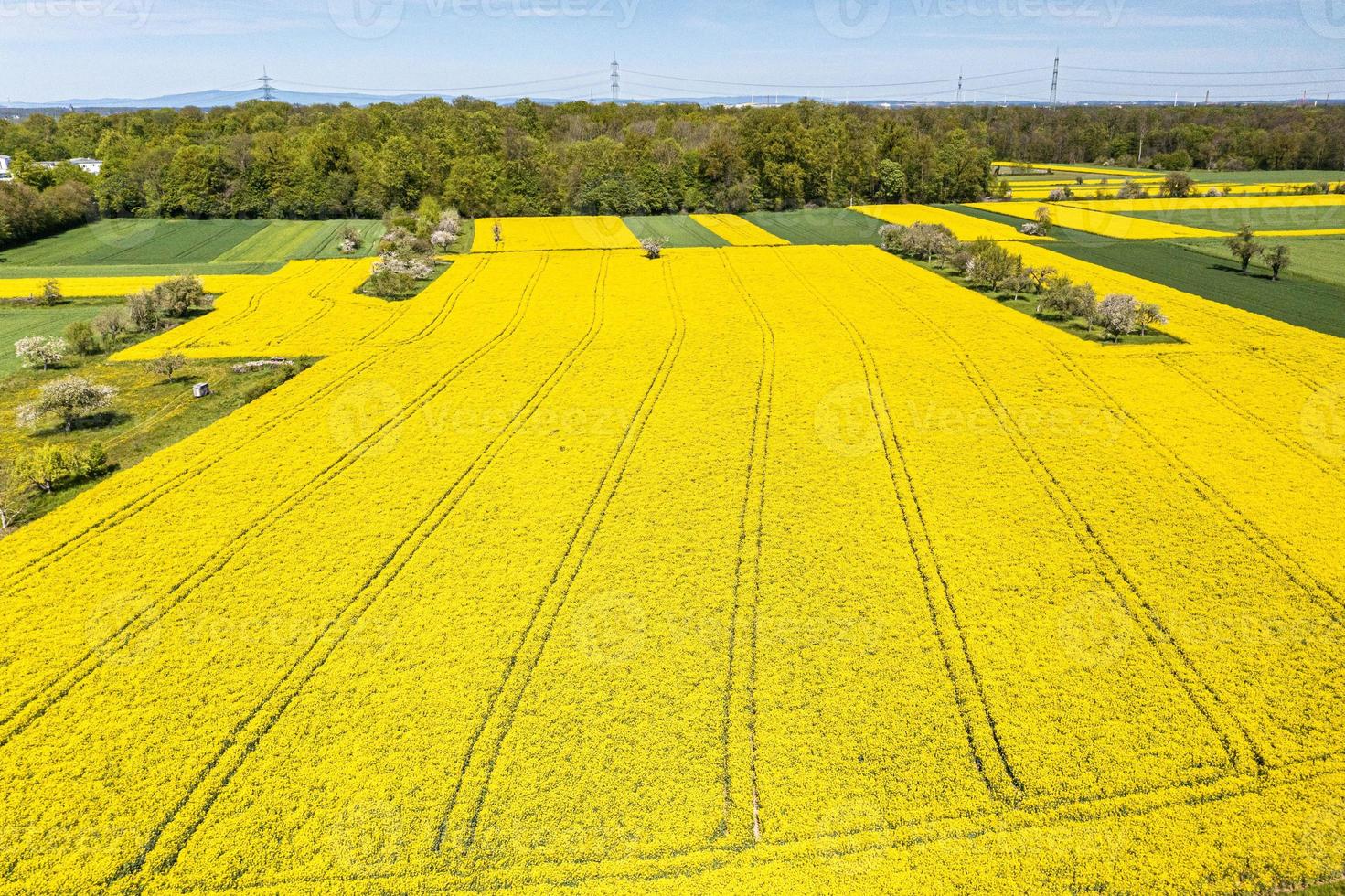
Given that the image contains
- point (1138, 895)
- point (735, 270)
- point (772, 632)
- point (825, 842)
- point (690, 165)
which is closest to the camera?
point (1138, 895)

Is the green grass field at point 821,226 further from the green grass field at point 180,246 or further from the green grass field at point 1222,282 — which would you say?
the green grass field at point 180,246

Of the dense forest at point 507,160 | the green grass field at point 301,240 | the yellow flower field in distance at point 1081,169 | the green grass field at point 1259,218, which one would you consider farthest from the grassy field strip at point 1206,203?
the green grass field at point 301,240

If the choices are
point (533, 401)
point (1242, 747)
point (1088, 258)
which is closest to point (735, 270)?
point (1088, 258)

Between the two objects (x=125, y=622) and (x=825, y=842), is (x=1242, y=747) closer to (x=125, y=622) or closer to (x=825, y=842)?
(x=825, y=842)

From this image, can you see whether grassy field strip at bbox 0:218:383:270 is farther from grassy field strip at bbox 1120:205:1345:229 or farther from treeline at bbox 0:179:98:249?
grassy field strip at bbox 1120:205:1345:229

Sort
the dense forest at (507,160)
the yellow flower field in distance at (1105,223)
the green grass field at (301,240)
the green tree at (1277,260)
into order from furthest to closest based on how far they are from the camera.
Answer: the dense forest at (507,160) → the yellow flower field in distance at (1105,223) → the green grass field at (301,240) → the green tree at (1277,260)
